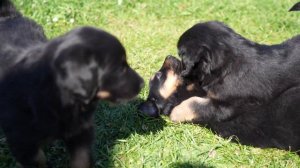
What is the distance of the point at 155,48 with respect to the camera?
20.0ft

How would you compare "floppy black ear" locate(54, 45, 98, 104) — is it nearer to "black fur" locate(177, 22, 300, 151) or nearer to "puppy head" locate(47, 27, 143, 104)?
"puppy head" locate(47, 27, 143, 104)

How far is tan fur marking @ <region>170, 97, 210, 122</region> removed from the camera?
466cm

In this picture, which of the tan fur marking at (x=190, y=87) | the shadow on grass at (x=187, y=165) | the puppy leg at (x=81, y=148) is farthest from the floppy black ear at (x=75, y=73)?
the tan fur marking at (x=190, y=87)

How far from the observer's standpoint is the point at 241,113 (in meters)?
4.58

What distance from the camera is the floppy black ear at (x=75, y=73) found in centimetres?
301

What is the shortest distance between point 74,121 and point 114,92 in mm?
379

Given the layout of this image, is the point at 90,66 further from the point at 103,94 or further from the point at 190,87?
the point at 190,87

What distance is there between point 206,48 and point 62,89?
1827mm

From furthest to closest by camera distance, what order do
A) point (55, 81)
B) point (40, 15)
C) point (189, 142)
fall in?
point (40, 15)
point (189, 142)
point (55, 81)

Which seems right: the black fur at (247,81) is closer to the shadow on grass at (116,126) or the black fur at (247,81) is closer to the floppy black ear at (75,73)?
the shadow on grass at (116,126)

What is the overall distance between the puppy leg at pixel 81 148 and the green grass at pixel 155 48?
44cm

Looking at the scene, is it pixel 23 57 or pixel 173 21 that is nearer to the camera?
pixel 23 57

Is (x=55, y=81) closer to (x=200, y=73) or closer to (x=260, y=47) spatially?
(x=200, y=73)

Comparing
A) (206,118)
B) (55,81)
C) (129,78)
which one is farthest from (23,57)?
(206,118)
